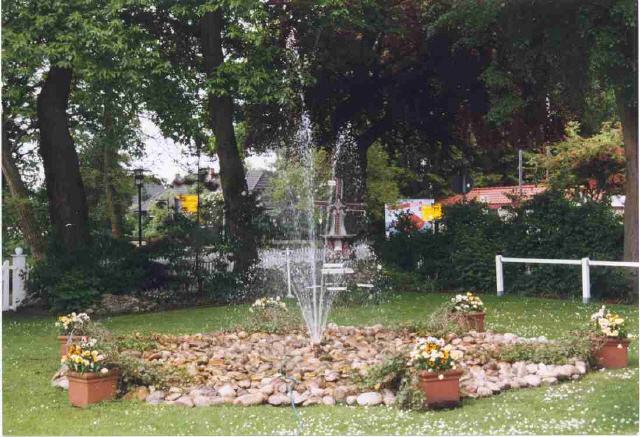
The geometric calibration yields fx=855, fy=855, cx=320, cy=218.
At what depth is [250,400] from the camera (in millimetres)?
7293

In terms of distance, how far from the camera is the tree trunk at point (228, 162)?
17516mm

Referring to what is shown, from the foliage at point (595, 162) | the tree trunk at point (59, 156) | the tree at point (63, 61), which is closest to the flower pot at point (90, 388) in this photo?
the tree at point (63, 61)

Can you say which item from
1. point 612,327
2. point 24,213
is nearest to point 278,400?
point 612,327

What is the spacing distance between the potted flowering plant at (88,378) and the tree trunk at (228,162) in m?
9.75

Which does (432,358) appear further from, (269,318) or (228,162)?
(228,162)

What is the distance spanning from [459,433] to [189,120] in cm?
1229

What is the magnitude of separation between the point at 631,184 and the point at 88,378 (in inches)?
434

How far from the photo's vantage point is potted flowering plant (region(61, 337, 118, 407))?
7.39 meters

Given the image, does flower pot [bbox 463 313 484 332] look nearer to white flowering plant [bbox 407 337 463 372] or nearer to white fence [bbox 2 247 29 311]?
white flowering plant [bbox 407 337 463 372]

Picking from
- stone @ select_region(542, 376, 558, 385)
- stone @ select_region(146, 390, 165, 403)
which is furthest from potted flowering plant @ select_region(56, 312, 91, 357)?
stone @ select_region(542, 376, 558, 385)

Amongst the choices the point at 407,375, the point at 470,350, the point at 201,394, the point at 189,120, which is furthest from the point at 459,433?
the point at 189,120

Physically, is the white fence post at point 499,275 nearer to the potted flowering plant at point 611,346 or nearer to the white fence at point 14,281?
the potted flowering plant at point 611,346

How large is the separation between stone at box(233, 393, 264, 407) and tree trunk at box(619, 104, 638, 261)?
969 cm

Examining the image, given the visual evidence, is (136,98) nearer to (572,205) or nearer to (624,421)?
(572,205)
